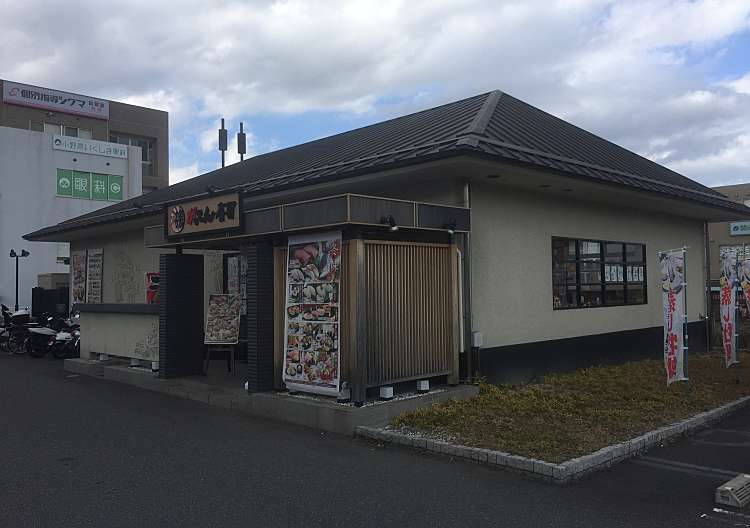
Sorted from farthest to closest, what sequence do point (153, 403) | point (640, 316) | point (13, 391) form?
1. point (640, 316)
2. point (13, 391)
3. point (153, 403)

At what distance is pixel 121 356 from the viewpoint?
12242mm

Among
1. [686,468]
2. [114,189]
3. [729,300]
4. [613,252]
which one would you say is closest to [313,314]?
[686,468]

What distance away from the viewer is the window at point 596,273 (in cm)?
1140

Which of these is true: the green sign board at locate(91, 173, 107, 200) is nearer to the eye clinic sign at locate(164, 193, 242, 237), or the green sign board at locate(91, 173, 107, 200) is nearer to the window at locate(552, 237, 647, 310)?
the eye clinic sign at locate(164, 193, 242, 237)

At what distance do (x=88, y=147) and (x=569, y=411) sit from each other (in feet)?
112

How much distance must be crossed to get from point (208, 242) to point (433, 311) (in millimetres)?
3870

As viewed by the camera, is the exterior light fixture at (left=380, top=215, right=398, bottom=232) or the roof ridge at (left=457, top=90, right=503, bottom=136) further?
the roof ridge at (left=457, top=90, right=503, bottom=136)

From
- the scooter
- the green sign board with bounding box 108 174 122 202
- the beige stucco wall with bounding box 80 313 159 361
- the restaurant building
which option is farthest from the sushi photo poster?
the green sign board with bounding box 108 174 122 202

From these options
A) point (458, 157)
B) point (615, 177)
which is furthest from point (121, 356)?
point (615, 177)

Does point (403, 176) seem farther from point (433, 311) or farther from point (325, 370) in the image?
point (325, 370)

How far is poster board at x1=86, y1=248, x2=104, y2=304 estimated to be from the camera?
59.7ft

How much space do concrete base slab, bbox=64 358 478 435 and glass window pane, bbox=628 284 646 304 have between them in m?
5.85

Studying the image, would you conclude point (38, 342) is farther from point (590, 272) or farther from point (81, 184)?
point (81, 184)

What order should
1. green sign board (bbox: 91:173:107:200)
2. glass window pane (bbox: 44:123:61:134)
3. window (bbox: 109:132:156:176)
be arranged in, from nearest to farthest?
green sign board (bbox: 91:173:107:200) → glass window pane (bbox: 44:123:61:134) → window (bbox: 109:132:156:176)
